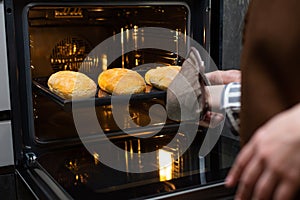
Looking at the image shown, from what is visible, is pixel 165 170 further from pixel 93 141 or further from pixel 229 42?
pixel 229 42

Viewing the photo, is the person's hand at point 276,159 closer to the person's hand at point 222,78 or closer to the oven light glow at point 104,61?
the person's hand at point 222,78

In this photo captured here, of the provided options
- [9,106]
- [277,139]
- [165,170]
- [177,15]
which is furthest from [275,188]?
[177,15]

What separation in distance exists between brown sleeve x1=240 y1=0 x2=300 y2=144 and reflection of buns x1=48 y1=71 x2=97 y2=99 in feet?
1.65

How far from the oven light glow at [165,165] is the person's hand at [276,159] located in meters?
0.41

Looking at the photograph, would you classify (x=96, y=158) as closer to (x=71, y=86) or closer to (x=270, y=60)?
(x=71, y=86)

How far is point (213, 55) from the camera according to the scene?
1073mm

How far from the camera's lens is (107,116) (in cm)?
114

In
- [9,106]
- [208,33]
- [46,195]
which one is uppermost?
[208,33]

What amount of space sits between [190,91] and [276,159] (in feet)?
1.45

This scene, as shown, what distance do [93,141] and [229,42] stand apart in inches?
16.4

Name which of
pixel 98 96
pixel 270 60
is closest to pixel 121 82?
pixel 98 96

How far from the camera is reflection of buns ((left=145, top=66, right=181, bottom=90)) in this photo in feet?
3.22

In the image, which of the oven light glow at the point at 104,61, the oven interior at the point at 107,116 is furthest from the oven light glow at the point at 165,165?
the oven light glow at the point at 104,61

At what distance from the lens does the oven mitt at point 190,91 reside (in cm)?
80
